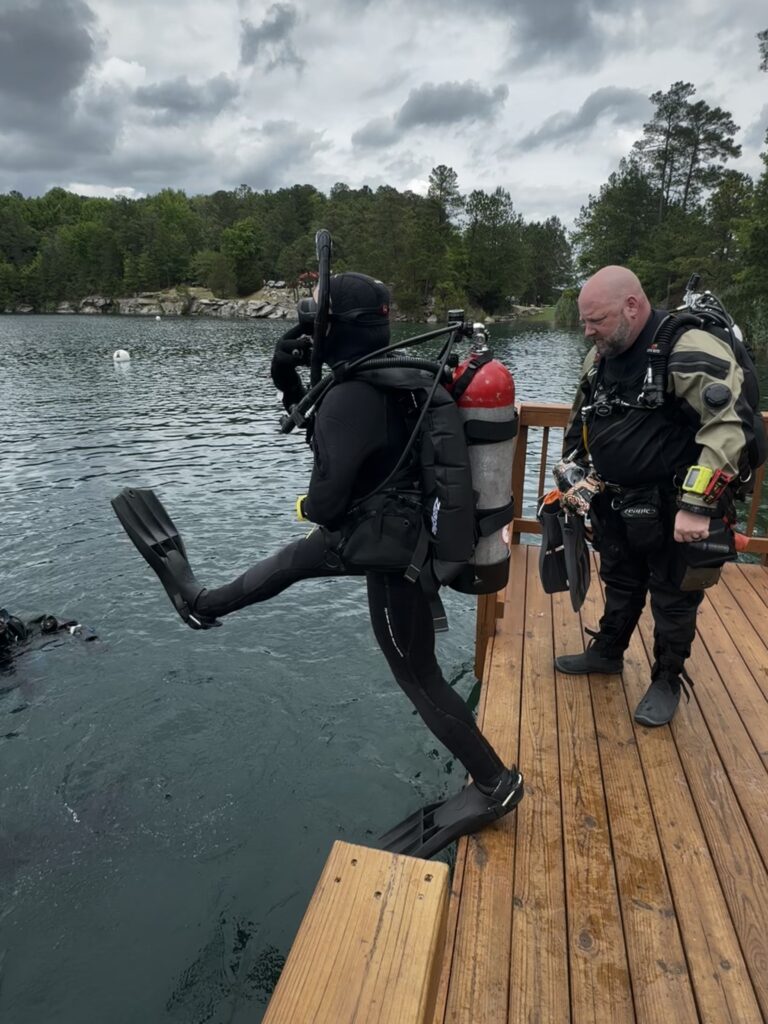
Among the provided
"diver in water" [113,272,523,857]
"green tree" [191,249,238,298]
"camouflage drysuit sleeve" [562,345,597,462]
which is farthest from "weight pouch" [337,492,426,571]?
"green tree" [191,249,238,298]

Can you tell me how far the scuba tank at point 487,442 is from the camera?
2.45 metres

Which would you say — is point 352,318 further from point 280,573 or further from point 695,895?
point 695,895

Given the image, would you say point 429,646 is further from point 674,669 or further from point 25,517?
point 25,517

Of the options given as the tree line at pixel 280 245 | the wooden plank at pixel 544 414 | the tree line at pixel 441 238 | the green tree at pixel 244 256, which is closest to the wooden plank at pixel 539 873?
the wooden plank at pixel 544 414

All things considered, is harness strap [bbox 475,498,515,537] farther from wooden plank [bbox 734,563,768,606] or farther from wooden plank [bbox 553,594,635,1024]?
wooden plank [bbox 734,563,768,606]

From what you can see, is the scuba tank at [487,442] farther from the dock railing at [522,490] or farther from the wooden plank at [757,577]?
the wooden plank at [757,577]

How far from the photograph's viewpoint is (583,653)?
4172 millimetres

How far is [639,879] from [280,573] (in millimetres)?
2030

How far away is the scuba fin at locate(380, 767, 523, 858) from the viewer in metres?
2.83

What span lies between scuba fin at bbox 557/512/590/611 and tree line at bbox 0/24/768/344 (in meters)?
31.9

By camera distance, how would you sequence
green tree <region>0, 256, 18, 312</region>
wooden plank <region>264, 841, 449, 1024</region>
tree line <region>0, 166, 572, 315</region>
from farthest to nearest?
1. green tree <region>0, 256, 18, 312</region>
2. tree line <region>0, 166, 572, 315</region>
3. wooden plank <region>264, 841, 449, 1024</region>

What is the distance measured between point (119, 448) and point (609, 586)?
12.8 meters

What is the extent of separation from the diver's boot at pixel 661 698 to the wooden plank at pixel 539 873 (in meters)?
0.49

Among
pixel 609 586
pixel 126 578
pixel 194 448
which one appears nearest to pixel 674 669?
pixel 609 586
